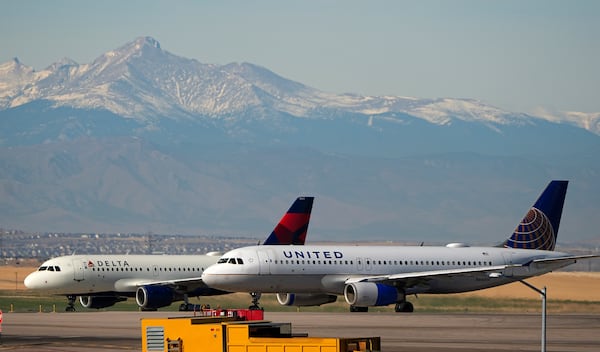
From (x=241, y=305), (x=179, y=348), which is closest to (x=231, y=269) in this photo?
(x=241, y=305)

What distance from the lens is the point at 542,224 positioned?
273 ft

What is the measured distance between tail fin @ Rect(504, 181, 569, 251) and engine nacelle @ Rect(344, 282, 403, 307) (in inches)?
496

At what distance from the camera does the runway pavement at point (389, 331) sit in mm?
47500

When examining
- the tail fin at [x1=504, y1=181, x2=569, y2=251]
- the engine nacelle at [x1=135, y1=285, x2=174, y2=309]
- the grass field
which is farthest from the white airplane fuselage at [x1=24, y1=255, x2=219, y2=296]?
the tail fin at [x1=504, y1=181, x2=569, y2=251]

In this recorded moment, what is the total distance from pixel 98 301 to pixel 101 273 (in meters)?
3.10

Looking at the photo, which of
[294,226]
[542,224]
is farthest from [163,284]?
[542,224]

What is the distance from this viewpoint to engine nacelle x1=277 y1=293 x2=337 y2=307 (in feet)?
257

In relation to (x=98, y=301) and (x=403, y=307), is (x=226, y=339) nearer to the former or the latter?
(x=403, y=307)

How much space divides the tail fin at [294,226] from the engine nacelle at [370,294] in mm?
13108

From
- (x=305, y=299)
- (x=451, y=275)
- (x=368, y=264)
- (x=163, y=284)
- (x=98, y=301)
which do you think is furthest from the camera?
(x=98, y=301)

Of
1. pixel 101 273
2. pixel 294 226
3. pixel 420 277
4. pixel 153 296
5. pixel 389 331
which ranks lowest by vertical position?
pixel 389 331

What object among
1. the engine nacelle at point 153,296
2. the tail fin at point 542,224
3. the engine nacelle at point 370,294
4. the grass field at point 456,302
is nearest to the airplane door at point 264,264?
the engine nacelle at point 370,294

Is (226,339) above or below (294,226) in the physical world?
below

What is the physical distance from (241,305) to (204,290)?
443cm
